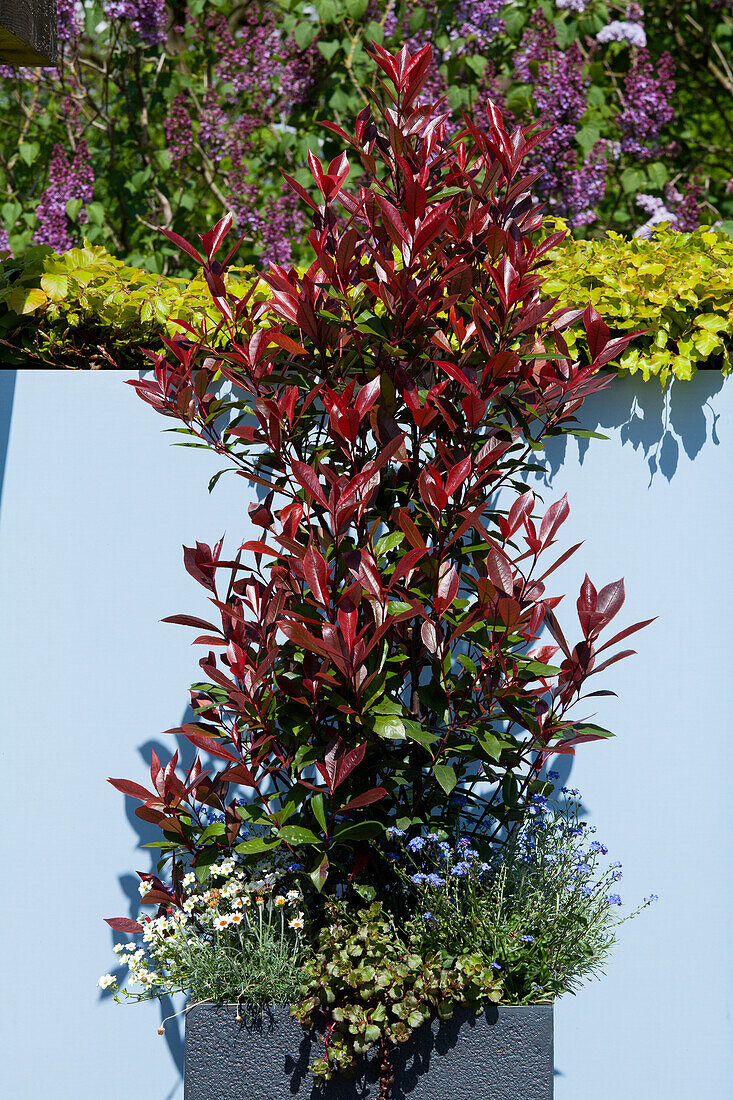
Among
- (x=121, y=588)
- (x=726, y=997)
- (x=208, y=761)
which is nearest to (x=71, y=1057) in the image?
(x=208, y=761)

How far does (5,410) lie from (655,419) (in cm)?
176

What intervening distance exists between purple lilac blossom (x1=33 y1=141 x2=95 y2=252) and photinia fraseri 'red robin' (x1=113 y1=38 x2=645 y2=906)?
190cm

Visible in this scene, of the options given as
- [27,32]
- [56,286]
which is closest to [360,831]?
[56,286]

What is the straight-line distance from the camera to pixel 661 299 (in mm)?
2262

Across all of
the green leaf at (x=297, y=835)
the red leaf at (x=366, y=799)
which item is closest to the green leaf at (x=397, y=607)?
the red leaf at (x=366, y=799)

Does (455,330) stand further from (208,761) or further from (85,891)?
(85,891)

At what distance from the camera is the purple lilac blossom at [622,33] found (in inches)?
153

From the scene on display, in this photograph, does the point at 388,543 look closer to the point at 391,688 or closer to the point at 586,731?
the point at 391,688

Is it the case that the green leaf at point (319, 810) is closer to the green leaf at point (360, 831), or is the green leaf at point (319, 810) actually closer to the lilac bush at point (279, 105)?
the green leaf at point (360, 831)

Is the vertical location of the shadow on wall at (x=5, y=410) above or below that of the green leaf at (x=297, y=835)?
above

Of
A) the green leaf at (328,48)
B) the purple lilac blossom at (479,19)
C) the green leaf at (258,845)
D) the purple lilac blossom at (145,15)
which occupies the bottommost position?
the green leaf at (258,845)

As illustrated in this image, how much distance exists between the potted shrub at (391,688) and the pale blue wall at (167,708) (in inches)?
15.1

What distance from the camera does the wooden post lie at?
2.21m

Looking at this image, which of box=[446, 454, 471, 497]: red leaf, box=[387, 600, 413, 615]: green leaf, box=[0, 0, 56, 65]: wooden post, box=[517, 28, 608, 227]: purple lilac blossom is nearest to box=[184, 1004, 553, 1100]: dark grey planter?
box=[387, 600, 413, 615]: green leaf
